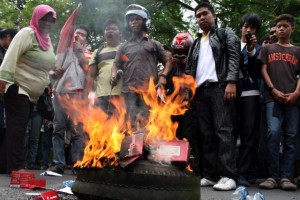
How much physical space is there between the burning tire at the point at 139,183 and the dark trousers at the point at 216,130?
1611mm

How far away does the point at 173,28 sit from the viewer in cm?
1165

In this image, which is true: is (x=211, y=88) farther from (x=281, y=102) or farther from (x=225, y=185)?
(x=225, y=185)

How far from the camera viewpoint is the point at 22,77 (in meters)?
5.32

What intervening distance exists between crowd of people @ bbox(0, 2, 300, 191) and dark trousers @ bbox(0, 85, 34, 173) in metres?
0.01

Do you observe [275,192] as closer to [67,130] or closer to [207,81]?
[207,81]

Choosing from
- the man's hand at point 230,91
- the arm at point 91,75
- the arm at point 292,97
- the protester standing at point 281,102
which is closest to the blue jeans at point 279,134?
the protester standing at point 281,102

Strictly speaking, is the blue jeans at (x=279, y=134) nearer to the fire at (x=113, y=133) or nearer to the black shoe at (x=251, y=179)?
the black shoe at (x=251, y=179)

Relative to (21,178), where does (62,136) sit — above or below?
above

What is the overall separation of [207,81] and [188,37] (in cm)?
125

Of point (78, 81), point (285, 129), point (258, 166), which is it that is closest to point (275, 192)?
point (285, 129)

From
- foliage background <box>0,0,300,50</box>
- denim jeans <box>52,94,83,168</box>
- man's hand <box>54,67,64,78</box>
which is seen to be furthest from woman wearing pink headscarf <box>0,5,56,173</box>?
foliage background <box>0,0,300,50</box>

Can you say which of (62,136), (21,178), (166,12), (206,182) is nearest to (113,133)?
(21,178)

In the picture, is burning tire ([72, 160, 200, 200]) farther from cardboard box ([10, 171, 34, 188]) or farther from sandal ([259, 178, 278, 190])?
sandal ([259, 178, 278, 190])

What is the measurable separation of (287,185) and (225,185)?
0.85 meters
